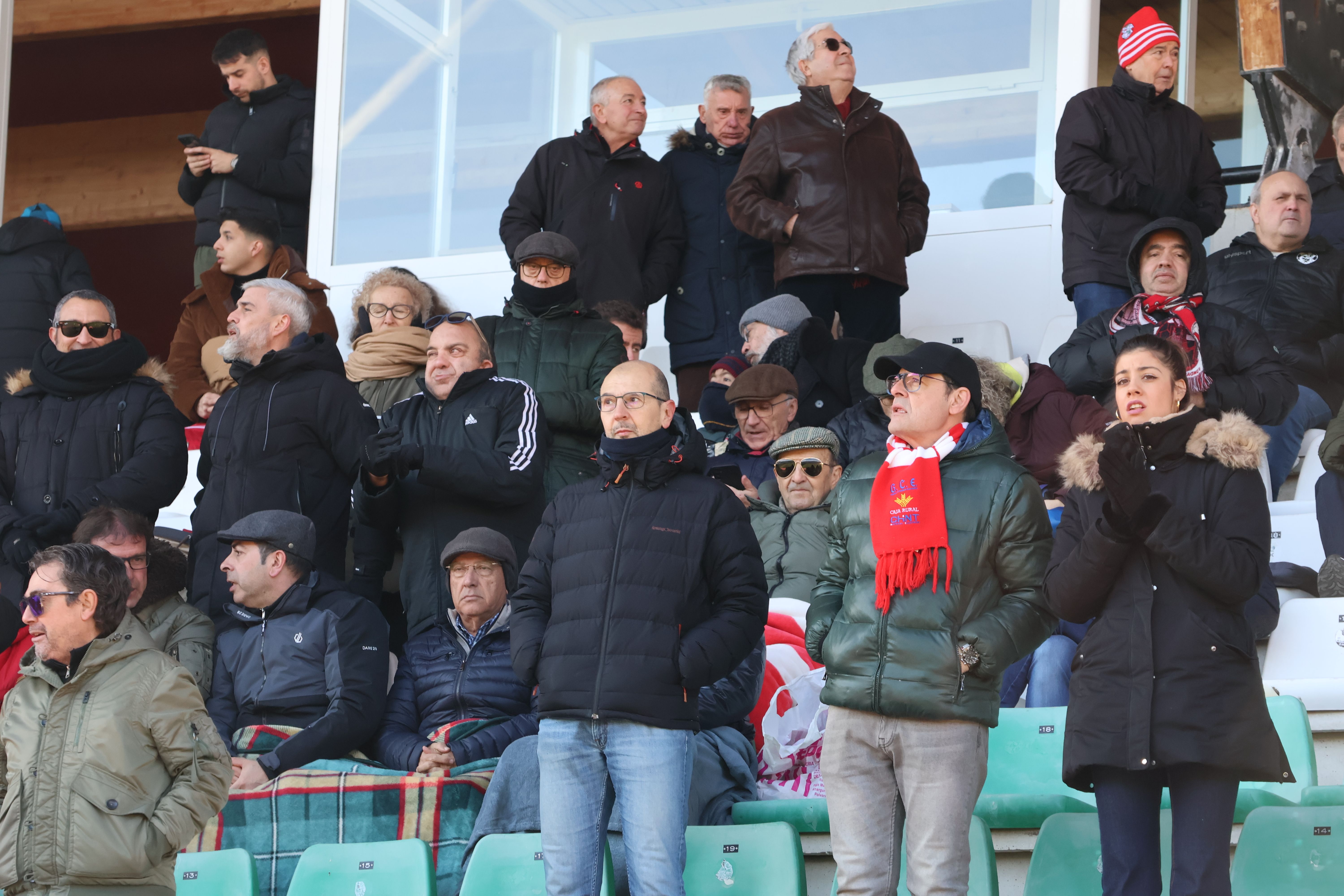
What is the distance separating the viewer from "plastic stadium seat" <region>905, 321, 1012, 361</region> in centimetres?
733

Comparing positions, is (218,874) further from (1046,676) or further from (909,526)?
(1046,676)

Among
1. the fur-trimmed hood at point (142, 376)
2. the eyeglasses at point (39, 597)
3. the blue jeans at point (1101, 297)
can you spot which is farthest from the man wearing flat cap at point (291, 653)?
the blue jeans at point (1101, 297)

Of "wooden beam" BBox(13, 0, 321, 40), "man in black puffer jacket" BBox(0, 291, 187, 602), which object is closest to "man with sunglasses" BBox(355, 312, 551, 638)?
"man in black puffer jacket" BBox(0, 291, 187, 602)

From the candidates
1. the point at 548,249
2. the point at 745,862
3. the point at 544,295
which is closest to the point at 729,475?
the point at 544,295

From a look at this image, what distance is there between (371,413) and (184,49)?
7742mm

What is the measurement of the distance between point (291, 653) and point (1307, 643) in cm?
290

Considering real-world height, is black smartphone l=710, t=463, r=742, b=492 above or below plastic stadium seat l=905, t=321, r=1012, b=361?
below

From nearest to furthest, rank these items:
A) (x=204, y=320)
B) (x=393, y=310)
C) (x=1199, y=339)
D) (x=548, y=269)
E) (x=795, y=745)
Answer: (x=795, y=745)
(x=1199, y=339)
(x=548, y=269)
(x=393, y=310)
(x=204, y=320)

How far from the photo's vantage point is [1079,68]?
25.7 ft

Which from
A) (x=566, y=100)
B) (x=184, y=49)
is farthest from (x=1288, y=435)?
(x=184, y=49)

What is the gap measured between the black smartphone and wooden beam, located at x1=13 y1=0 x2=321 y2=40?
618 cm

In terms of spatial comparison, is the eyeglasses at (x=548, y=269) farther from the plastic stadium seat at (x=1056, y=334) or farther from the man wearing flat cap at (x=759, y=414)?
the plastic stadium seat at (x=1056, y=334)

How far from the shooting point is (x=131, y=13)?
11.4 m

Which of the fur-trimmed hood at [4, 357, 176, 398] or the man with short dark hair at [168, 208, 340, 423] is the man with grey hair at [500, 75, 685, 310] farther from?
the fur-trimmed hood at [4, 357, 176, 398]
